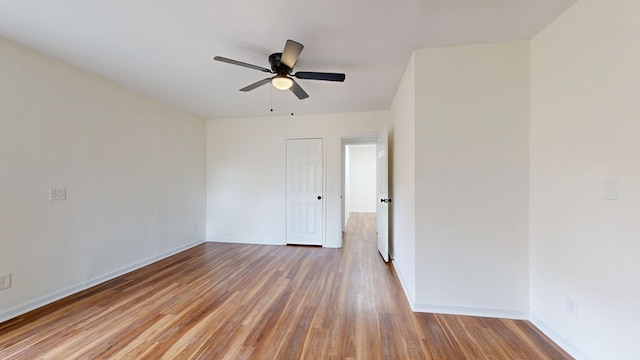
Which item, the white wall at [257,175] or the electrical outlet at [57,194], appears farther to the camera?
the white wall at [257,175]

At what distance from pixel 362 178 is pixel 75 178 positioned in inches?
304

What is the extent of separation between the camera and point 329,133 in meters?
4.41

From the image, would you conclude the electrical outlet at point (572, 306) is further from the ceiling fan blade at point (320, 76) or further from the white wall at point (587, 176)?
→ the ceiling fan blade at point (320, 76)

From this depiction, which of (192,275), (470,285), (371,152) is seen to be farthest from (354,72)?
(371,152)

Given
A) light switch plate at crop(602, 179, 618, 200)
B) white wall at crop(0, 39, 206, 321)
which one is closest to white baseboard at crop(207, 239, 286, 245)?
white wall at crop(0, 39, 206, 321)

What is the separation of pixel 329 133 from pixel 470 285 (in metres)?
3.14

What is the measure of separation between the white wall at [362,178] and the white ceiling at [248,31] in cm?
624

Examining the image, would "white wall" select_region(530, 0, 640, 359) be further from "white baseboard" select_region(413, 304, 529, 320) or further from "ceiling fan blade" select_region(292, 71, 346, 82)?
"ceiling fan blade" select_region(292, 71, 346, 82)

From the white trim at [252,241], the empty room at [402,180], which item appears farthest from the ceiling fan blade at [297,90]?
the white trim at [252,241]

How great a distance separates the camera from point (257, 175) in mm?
4660

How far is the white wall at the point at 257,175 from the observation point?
14.5 feet

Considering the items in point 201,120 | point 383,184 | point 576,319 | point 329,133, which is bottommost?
point 576,319

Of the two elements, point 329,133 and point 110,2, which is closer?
point 110,2

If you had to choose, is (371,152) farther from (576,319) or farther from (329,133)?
(576,319)
